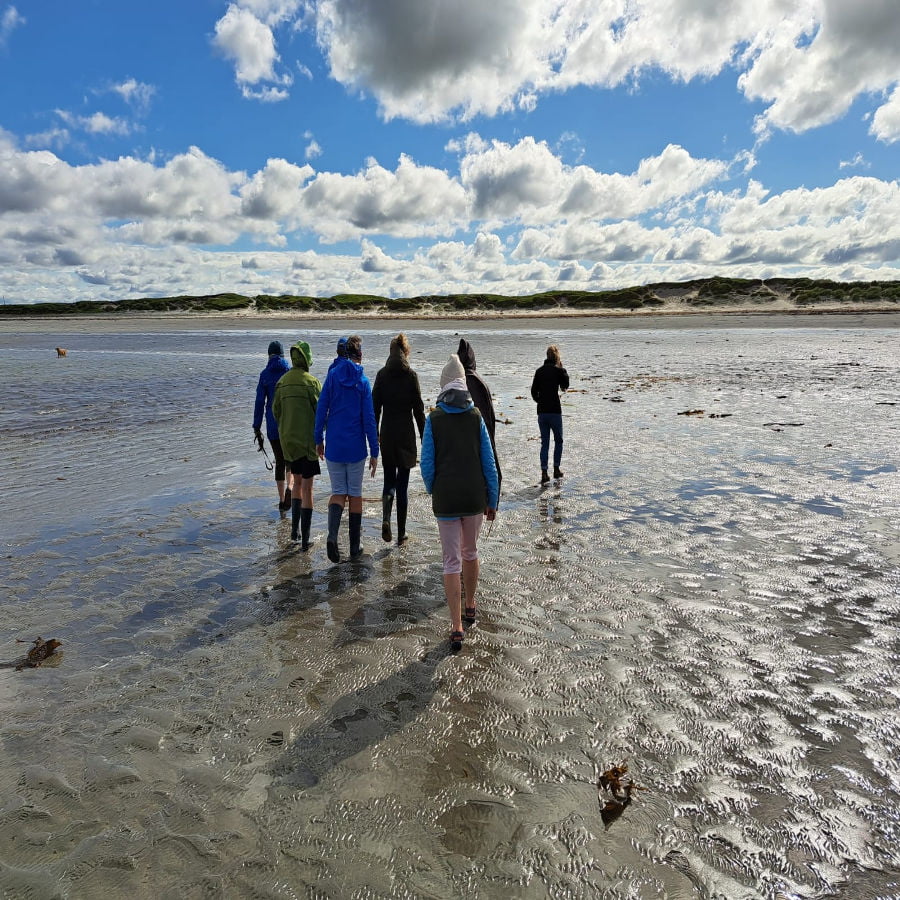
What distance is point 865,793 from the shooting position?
363 cm

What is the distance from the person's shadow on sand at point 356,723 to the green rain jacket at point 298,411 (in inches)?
154

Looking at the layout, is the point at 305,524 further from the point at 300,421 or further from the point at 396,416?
the point at 396,416

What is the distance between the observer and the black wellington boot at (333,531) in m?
7.50

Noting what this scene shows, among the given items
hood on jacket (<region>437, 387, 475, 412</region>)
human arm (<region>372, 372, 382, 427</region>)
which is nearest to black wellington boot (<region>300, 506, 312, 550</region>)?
human arm (<region>372, 372, 382, 427</region>)

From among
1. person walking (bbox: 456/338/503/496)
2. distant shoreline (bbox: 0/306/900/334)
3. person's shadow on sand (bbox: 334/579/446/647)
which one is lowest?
distant shoreline (bbox: 0/306/900/334)

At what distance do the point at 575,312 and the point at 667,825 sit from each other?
310ft

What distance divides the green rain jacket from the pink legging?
317cm

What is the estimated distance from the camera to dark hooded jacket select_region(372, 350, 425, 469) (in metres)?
7.94

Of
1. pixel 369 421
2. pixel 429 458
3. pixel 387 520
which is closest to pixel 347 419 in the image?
pixel 369 421

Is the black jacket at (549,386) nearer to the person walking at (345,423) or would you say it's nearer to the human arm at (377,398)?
the human arm at (377,398)

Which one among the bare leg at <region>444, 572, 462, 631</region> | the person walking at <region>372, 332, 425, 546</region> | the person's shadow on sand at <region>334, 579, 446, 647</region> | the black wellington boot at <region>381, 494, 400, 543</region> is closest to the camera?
the bare leg at <region>444, 572, 462, 631</region>

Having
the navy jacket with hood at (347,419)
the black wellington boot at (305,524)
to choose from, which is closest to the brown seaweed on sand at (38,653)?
the black wellington boot at (305,524)

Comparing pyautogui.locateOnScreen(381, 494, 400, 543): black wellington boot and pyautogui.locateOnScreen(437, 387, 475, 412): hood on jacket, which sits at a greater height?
pyautogui.locateOnScreen(437, 387, 475, 412): hood on jacket

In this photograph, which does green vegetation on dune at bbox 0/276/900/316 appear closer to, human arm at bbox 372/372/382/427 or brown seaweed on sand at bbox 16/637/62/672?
human arm at bbox 372/372/382/427
